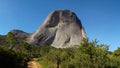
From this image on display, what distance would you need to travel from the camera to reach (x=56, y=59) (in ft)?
236

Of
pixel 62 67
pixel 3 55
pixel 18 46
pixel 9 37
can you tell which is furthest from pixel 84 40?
pixel 18 46

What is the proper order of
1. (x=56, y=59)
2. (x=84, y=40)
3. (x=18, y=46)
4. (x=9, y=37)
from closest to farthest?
(x=84, y=40) → (x=56, y=59) → (x=9, y=37) → (x=18, y=46)

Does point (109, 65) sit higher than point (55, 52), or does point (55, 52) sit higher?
point (55, 52)

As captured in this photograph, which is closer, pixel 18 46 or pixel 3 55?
pixel 3 55

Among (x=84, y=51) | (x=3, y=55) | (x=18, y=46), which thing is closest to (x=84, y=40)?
(x=84, y=51)

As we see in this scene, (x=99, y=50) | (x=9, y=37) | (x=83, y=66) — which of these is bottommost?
(x=83, y=66)

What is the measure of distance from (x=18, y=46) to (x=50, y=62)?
72.4 meters

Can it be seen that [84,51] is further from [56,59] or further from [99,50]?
[56,59]

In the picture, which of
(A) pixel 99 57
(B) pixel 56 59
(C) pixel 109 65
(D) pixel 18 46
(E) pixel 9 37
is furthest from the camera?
(D) pixel 18 46

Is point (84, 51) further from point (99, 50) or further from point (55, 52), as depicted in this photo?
point (55, 52)

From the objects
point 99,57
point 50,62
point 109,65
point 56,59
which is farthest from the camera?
point 50,62

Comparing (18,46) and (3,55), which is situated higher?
(18,46)

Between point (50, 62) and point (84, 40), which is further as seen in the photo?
point (50, 62)

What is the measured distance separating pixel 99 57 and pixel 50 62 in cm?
3123
